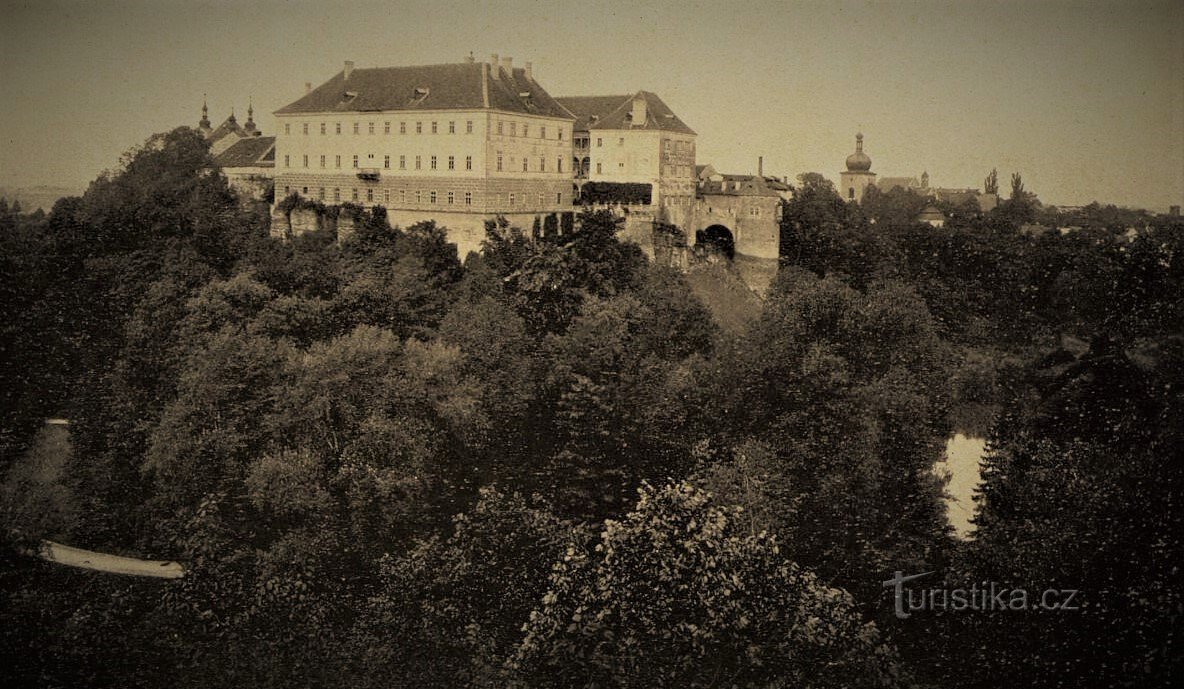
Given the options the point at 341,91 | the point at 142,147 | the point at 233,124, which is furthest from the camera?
the point at 233,124

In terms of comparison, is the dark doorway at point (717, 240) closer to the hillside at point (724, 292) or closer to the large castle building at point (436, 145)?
the hillside at point (724, 292)

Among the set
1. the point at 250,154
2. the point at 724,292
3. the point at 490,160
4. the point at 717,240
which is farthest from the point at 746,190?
the point at 250,154

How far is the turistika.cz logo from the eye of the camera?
15352 millimetres

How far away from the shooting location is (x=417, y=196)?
37.0 meters

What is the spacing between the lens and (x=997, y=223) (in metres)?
47.5

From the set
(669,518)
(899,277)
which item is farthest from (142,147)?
(669,518)

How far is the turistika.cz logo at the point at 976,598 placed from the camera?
50.4ft

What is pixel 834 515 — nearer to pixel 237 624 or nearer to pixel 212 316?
pixel 237 624

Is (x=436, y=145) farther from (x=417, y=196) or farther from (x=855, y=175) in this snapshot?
(x=855, y=175)

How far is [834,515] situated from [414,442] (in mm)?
8873

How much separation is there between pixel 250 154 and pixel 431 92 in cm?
1174

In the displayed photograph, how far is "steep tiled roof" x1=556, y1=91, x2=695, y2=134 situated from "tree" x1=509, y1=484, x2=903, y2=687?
24259 mm

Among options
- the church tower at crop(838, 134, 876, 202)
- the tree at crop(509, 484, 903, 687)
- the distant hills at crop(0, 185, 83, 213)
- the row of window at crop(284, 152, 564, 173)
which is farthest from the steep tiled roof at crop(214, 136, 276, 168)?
the church tower at crop(838, 134, 876, 202)

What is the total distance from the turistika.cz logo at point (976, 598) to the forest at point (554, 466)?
0.52 feet
